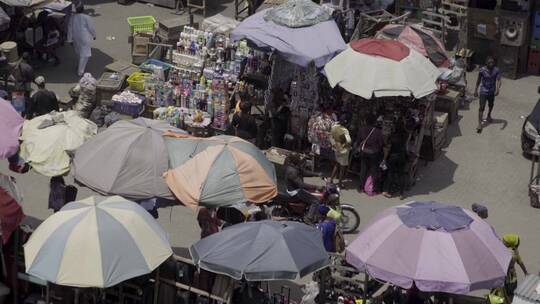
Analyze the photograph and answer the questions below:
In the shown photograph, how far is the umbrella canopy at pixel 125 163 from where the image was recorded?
1483 cm

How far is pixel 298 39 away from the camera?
62.6 ft

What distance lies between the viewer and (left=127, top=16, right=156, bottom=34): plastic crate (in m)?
23.6

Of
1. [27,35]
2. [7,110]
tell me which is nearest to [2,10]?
[27,35]

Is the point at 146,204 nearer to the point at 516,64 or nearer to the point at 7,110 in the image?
the point at 7,110

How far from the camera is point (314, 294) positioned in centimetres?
1422

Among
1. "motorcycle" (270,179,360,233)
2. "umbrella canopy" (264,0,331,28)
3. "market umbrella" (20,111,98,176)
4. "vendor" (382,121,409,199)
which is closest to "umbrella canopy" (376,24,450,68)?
"umbrella canopy" (264,0,331,28)

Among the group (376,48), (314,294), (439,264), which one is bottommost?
(314,294)

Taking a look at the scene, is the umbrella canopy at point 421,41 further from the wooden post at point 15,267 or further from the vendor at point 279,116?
the wooden post at point 15,267

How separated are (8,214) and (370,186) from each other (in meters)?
7.03

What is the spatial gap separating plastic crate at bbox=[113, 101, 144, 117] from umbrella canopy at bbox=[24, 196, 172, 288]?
23.0ft

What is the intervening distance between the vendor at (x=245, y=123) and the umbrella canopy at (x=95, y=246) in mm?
5922

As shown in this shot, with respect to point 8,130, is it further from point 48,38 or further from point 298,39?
point 48,38

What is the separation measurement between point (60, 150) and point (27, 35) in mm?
8520

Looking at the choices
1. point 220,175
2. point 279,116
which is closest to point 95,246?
point 220,175
